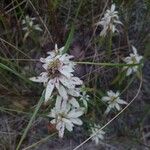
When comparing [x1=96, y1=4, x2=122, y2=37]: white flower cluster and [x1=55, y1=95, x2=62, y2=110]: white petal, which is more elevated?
[x1=96, y1=4, x2=122, y2=37]: white flower cluster

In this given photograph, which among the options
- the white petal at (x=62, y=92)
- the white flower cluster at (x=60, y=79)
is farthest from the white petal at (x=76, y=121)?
the white petal at (x=62, y=92)

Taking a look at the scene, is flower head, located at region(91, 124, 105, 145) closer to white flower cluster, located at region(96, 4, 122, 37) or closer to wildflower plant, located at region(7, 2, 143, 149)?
wildflower plant, located at region(7, 2, 143, 149)

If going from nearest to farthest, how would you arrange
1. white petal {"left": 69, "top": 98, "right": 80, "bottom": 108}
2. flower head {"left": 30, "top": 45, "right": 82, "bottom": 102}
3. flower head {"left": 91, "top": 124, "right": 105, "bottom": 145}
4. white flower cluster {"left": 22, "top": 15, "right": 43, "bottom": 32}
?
flower head {"left": 30, "top": 45, "right": 82, "bottom": 102} → white petal {"left": 69, "top": 98, "right": 80, "bottom": 108} → flower head {"left": 91, "top": 124, "right": 105, "bottom": 145} → white flower cluster {"left": 22, "top": 15, "right": 43, "bottom": 32}

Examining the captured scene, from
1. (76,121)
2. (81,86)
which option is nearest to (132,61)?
(81,86)

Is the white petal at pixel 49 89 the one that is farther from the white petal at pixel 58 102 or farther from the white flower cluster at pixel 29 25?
the white flower cluster at pixel 29 25

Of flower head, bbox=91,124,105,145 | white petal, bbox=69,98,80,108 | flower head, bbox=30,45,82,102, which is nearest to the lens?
flower head, bbox=30,45,82,102

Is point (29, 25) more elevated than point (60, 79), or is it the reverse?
point (29, 25)

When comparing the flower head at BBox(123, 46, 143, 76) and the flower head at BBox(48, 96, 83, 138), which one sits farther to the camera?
the flower head at BBox(123, 46, 143, 76)

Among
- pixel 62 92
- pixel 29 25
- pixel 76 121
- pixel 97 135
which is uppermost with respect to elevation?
pixel 29 25

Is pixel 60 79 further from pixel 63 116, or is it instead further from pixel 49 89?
pixel 63 116

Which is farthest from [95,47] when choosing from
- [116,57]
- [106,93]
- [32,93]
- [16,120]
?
[16,120]

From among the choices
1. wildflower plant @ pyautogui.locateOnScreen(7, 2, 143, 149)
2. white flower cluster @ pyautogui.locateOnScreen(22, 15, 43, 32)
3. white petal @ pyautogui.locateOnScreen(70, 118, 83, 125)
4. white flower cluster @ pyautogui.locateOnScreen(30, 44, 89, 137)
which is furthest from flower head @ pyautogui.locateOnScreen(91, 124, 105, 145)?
white flower cluster @ pyautogui.locateOnScreen(22, 15, 43, 32)

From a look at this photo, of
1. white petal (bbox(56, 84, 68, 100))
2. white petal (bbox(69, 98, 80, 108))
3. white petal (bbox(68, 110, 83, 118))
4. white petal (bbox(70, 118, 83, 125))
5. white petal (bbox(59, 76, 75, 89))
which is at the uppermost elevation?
white petal (bbox(59, 76, 75, 89))

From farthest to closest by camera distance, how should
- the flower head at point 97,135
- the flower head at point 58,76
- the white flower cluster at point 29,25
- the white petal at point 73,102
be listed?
the white flower cluster at point 29,25
the flower head at point 97,135
the white petal at point 73,102
the flower head at point 58,76
